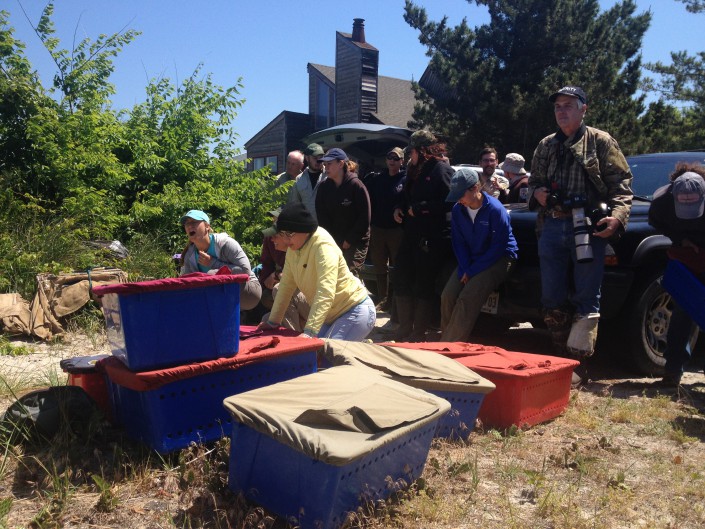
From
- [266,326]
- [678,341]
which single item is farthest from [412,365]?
[678,341]

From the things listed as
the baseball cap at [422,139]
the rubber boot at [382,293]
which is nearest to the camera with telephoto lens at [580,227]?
the baseball cap at [422,139]

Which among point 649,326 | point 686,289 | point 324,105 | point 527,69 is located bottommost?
point 649,326

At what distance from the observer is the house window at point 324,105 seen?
92.6 feet

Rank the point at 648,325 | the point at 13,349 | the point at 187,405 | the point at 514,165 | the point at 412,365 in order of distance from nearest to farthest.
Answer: the point at 187,405 < the point at 412,365 < the point at 648,325 < the point at 13,349 < the point at 514,165

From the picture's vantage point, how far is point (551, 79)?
67.1 ft

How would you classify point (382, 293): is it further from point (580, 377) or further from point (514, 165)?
point (580, 377)

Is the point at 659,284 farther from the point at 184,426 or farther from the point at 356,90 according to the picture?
the point at 356,90

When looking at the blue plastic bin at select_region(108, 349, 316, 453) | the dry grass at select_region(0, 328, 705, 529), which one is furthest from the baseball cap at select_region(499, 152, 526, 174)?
the blue plastic bin at select_region(108, 349, 316, 453)

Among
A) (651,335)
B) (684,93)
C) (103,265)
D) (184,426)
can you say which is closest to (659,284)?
(651,335)

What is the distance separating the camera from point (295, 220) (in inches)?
180

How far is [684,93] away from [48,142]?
20.4 m

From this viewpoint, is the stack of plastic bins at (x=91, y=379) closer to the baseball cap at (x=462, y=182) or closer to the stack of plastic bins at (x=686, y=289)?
the baseball cap at (x=462, y=182)

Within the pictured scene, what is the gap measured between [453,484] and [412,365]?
79 cm

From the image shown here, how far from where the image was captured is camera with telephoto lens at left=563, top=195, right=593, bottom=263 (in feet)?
15.6
